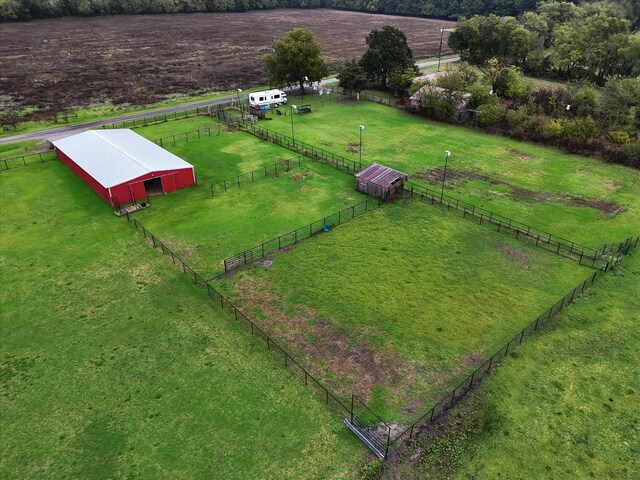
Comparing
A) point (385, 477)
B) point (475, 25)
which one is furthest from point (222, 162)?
point (475, 25)

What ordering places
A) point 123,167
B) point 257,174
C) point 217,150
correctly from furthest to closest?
point 217,150 < point 257,174 < point 123,167

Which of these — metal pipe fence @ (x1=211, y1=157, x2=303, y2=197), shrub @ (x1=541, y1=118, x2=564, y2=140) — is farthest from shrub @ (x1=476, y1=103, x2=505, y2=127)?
metal pipe fence @ (x1=211, y1=157, x2=303, y2=197)

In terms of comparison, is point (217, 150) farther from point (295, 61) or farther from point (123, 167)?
point (295, 61)

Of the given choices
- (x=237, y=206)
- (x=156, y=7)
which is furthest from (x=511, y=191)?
(x=156, y=7)

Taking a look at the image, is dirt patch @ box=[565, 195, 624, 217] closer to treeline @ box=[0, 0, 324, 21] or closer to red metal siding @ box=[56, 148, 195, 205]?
red metal siding @ box=[56, 148, 195, 205]

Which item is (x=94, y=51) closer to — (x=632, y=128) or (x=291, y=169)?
(x=291, y=169)

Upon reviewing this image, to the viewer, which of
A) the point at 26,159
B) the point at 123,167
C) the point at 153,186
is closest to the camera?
the point at 123,167
